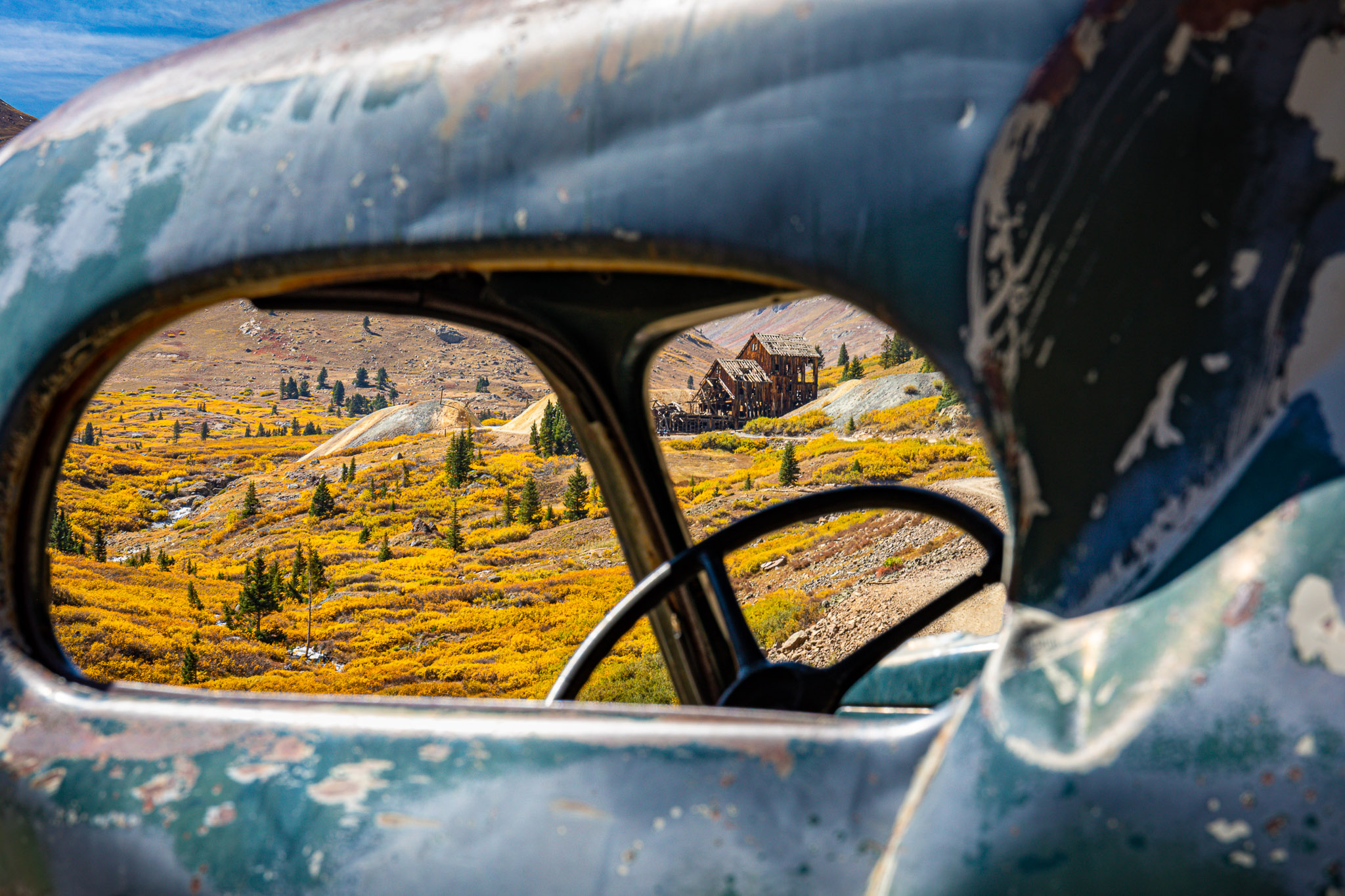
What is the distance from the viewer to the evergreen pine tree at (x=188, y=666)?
1383 cm

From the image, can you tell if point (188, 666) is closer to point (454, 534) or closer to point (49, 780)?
point (454, 534)

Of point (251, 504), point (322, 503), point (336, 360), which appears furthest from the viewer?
point (336, 360)

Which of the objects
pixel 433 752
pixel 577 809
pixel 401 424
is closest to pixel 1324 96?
pixel 577 809

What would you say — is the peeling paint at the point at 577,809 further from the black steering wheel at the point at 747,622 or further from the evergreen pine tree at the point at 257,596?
the evergreen pine tree at the point at 257,596

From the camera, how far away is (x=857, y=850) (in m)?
0.80

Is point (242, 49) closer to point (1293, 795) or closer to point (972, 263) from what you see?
point (972, 263)

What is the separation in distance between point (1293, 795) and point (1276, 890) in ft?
0.23

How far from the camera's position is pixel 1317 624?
689 mm

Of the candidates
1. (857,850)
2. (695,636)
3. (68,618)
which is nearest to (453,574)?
(68,618)

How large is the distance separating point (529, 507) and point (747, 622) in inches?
762

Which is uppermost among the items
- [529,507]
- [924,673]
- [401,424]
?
[401,424]

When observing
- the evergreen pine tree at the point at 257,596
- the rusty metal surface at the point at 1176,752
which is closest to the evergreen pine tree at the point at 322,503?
the evergreen pine tree at the point at 257,596

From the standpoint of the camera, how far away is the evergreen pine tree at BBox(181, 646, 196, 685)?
1383 centimetres

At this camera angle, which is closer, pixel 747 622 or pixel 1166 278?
pixel 1166 278
